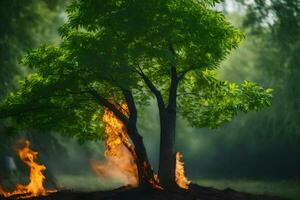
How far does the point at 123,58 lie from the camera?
16.1 meters

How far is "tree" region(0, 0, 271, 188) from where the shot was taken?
15922 millimetres

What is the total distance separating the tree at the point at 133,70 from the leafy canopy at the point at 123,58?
3cm

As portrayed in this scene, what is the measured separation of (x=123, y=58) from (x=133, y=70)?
62.9 inches

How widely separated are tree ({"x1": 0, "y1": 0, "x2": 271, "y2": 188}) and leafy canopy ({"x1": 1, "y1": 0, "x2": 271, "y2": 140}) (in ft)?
0.10

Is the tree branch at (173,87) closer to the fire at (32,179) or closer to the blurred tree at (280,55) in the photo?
the fire at (32,179)

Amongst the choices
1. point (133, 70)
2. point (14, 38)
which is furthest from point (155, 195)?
point (14, 38)

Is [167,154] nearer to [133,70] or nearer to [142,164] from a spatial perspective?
[142,164]

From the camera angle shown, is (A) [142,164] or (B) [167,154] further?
(B) [167,154]

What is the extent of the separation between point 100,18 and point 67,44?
4.55 feet

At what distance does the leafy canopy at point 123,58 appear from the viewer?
624 inches

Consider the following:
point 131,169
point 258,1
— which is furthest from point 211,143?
point 131,169

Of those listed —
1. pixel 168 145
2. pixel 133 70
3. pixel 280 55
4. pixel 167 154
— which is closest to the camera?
pixel 133 70

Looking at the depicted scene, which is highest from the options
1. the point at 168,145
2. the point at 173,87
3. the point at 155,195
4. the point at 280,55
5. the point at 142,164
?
the point at 280,55

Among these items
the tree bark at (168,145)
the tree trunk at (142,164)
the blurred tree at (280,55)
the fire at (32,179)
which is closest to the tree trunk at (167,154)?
the tree bark at (168,145)
